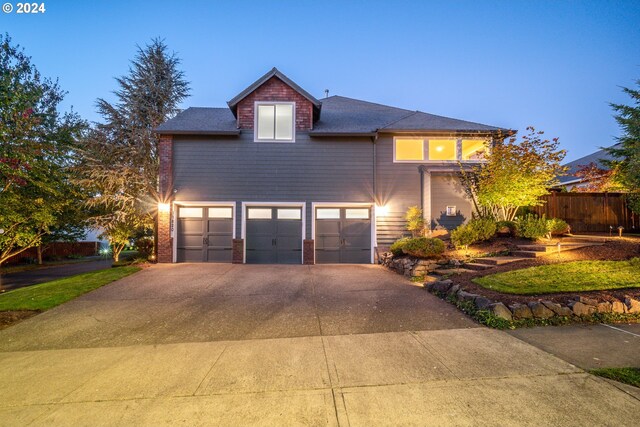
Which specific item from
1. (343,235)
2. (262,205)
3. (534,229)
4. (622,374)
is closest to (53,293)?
(262,205)

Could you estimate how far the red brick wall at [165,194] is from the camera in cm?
1141

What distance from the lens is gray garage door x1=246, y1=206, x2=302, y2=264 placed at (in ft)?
38.4

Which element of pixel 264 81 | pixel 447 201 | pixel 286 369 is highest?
pixel 264 81

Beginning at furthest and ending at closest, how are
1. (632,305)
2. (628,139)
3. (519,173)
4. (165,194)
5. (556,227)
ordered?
(165,194) → (628,139) → (519,173) → (556,227) → (632,305)

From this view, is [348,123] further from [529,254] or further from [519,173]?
[529,254]

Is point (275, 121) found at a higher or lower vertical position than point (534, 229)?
higher

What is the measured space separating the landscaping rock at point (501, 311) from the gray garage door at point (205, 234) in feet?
32.2

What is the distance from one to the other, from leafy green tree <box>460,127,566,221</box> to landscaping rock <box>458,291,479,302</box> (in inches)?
240

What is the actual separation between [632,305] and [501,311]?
2609 mm

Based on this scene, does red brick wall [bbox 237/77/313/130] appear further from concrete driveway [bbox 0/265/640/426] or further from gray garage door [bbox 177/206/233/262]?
concrete driveway [bbox 0/265/640/426]

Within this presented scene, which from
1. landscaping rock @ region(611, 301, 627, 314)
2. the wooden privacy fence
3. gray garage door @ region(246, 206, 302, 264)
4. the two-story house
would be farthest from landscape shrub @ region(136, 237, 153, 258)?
the wooden privacy fence

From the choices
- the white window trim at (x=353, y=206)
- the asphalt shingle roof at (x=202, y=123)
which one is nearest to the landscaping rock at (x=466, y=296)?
the white window trim at (x=353, y=206)

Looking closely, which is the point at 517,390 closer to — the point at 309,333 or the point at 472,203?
the point at 309,333

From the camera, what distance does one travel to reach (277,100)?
1200cm
